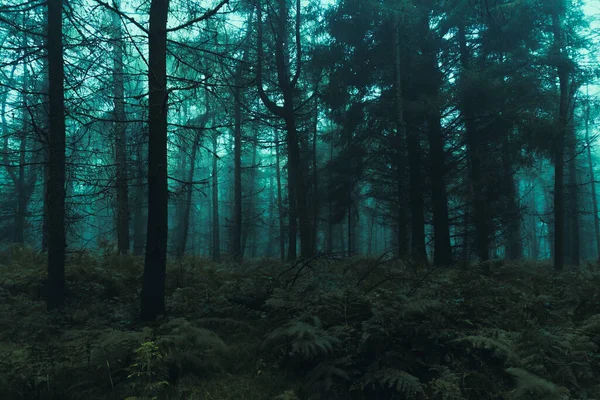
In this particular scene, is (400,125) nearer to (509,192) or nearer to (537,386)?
(509,192)

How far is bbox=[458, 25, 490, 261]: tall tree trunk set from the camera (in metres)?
11.5

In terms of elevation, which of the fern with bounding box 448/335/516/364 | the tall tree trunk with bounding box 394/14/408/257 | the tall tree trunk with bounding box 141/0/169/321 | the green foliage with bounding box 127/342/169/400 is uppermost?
the tall tree trunk with bounding box 394/14/408/257

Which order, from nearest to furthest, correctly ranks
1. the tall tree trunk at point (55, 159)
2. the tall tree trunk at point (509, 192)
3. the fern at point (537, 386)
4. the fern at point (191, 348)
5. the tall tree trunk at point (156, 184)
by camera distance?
the fern at point (537, 386) → the fern at point (191, 348) → the tall tree trunk at point (156, 184) → the tall tree trunk at point (55, 159) → the tall tree trunk at point (509, 192)

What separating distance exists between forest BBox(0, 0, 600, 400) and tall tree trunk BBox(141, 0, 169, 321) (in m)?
0.03

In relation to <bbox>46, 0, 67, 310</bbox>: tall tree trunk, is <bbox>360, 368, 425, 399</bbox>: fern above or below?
below

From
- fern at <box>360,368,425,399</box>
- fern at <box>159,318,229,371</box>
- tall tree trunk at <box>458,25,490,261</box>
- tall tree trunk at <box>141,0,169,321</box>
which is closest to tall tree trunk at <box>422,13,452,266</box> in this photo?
tall tree trunk at <box>458,25,490,261</box>

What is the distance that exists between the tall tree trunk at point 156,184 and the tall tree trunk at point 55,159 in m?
2.05

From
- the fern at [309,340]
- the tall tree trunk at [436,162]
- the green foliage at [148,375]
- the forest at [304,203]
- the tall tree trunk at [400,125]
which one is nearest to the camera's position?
the green foliage at [148,375]

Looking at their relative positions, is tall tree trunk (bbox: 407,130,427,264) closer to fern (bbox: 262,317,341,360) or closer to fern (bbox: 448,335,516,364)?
fern (bbox: 448,335,516,364)

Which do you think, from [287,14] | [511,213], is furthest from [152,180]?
[511,213]

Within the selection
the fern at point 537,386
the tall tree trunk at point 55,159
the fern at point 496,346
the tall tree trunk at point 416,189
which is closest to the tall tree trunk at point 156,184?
the tall tree trunk at point 55,159

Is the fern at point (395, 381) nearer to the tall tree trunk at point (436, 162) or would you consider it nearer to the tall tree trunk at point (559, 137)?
the tall tree trunk at point (436, 162)

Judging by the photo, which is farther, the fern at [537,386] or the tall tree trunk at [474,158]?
the tall tree trunk at [474,158]

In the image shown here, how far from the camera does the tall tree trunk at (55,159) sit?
6.31 metres
